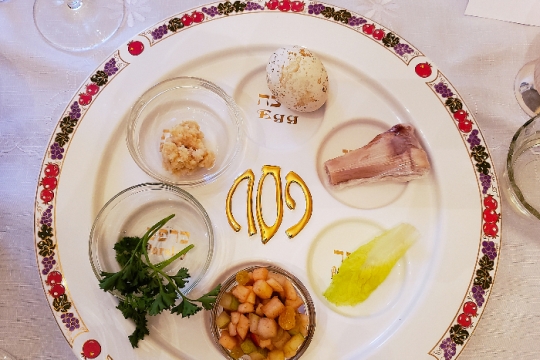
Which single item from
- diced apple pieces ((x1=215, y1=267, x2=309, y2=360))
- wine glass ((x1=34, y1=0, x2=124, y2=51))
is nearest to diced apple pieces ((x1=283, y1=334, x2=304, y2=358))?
diced apple pieces ((x1=215, y1=267, x2=309, y2=360))

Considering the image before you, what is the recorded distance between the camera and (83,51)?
1266 millimetres

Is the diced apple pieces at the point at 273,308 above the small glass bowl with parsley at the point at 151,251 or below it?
below

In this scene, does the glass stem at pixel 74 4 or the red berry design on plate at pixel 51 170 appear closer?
the red berry design on plate at pixel 51 170

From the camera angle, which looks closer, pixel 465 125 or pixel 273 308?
pixel 273 308

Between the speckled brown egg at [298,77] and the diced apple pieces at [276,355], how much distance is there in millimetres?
566

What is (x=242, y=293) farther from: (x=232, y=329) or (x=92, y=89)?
(x=92, y=89)

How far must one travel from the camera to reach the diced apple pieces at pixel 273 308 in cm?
100

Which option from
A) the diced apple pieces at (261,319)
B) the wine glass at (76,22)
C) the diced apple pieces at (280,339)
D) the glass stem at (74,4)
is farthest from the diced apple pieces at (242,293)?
the glass stem at (74,4)

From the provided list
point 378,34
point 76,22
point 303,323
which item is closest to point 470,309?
point 303,323

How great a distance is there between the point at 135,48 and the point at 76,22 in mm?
262

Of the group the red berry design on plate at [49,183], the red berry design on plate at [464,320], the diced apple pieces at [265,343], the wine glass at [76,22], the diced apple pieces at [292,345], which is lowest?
the red berry design on plate at [464,320]

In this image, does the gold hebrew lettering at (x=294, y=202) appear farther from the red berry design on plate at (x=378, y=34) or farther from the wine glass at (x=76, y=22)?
the wine glass at (x=76, y=22)

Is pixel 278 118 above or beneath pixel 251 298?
above

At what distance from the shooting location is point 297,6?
1.20 m
